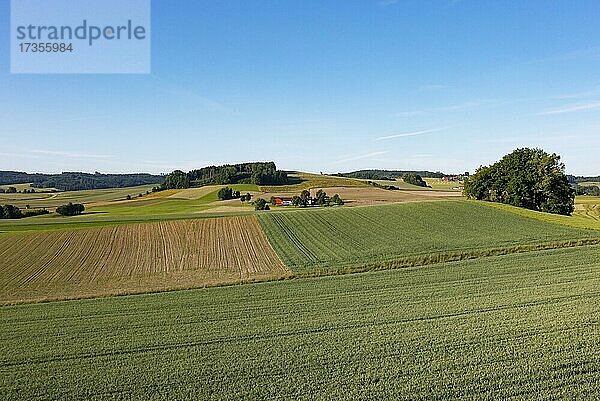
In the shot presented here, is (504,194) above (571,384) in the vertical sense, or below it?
above

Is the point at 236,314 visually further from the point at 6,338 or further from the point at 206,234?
the point at 206,234

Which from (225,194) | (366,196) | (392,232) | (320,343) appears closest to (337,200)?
(366,196)

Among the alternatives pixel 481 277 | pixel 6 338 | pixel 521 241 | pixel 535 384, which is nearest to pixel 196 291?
pixel 6 338

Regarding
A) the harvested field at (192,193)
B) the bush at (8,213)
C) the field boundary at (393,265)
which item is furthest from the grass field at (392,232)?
the harvested field at (192,193)

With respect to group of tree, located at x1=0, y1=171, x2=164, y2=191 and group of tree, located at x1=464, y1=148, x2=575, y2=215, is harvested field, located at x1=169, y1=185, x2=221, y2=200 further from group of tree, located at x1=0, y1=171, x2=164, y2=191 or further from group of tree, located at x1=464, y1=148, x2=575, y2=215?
group of tree, located at x1=0, y1=171, x2=164, y2=191

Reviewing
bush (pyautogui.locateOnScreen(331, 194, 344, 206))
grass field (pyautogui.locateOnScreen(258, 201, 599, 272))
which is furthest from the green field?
grass field (pyautogui.locateOnScreen(258, 201, 599, 272))

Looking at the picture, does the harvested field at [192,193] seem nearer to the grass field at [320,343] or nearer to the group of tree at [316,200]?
the group of tree at [316,200]
